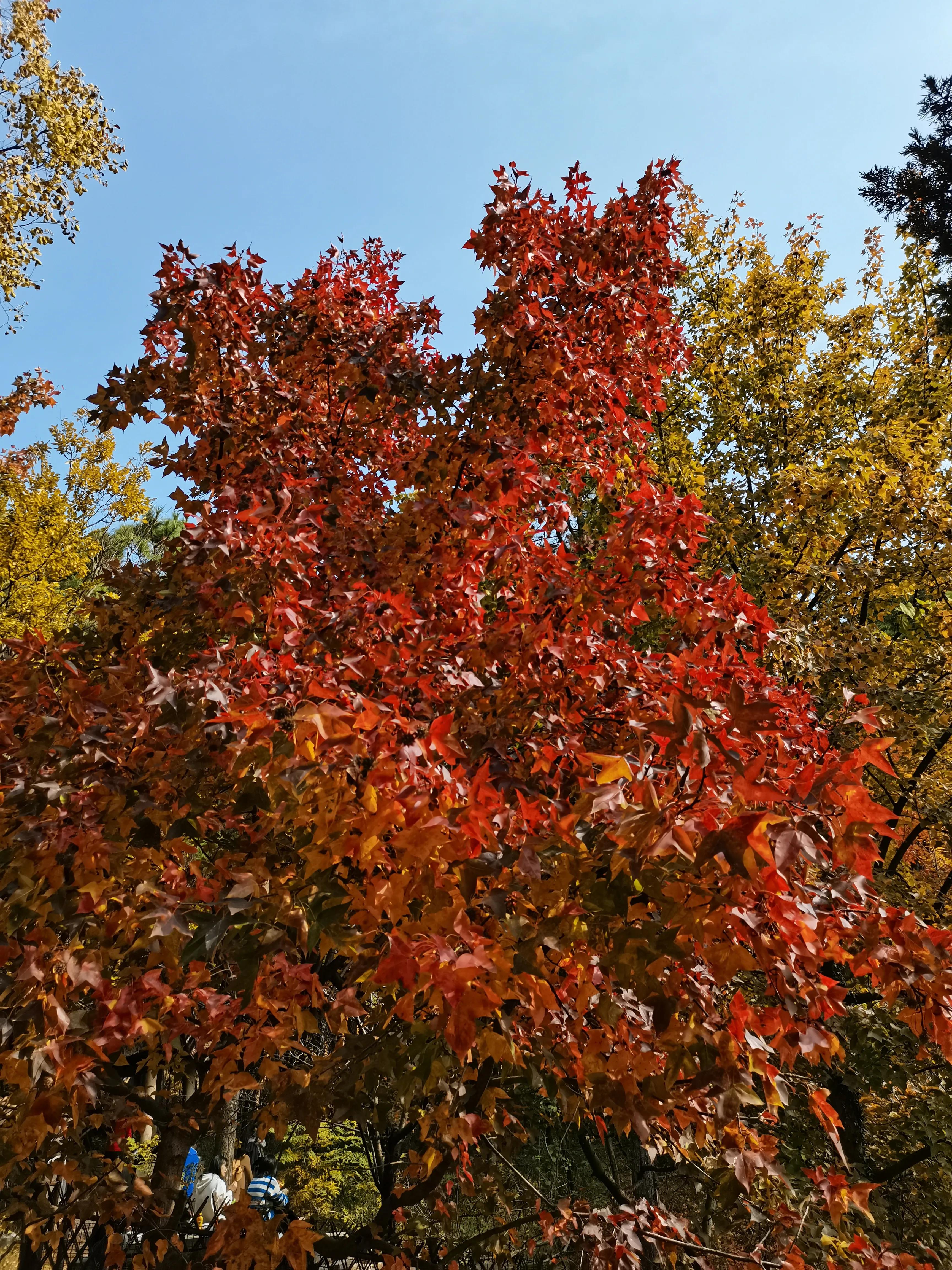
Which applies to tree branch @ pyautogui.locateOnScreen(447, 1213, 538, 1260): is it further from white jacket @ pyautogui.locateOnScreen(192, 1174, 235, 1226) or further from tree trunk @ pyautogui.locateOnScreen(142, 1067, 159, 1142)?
white jacket @ pyautogui.locateOnScreen(192, 1174, 235, 1226)

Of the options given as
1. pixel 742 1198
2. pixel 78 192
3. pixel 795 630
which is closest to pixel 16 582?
pixel 78 192

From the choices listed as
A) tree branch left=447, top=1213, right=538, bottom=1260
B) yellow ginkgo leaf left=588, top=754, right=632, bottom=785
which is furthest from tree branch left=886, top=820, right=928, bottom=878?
yellow ginkgo leaf left=588, top=754, right=632, bottom=785

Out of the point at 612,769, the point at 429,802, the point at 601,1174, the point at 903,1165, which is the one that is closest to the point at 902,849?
the point at 903,1165

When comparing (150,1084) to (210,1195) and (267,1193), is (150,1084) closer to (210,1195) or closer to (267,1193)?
(267,1193)

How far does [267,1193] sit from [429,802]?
11.7ft

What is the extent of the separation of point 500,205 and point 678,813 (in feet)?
12.2

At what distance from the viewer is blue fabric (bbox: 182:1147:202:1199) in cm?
411

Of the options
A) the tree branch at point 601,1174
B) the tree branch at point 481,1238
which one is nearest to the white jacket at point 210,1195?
the tree branch at point 601,1174

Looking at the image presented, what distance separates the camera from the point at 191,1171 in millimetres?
7547

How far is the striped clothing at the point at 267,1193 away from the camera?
4215 millimetres

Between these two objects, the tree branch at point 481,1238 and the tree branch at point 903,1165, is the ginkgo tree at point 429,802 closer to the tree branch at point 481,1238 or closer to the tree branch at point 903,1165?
the tree branch at point 481,1238

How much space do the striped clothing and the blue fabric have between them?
402 mm

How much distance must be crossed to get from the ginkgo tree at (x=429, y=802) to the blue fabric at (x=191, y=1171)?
41 centimetres

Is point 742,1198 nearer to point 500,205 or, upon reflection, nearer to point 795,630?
point 795,630
